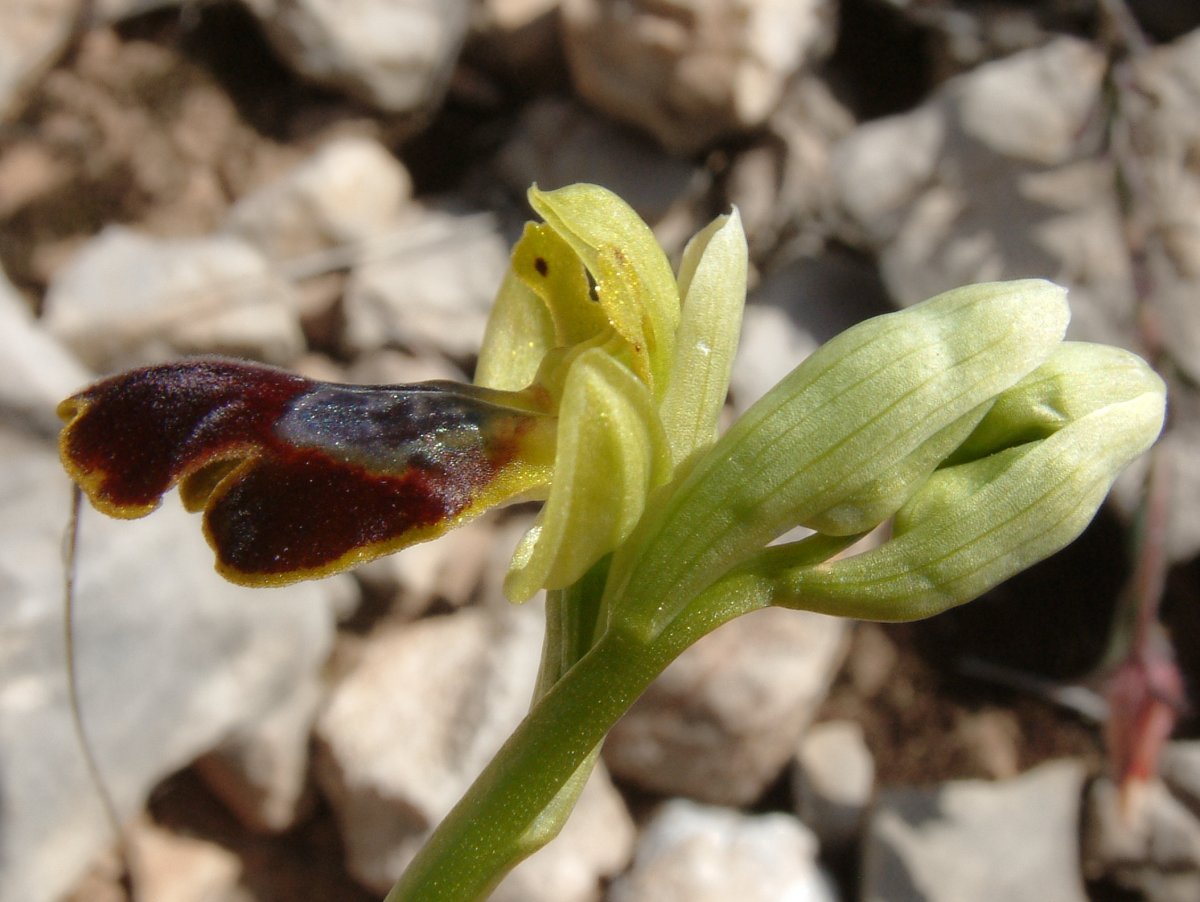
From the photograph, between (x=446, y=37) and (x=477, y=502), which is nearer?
(x=477, y=502)

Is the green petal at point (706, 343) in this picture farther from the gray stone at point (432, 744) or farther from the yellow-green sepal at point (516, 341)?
the gray stone at point (432, 744)

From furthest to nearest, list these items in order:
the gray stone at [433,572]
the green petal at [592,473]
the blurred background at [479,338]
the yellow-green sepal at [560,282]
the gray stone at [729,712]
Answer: the gray stone at [433,572]
the gray stone at [729,712]
the blurred background at [479,338]
the yellow-green sepal at [560,282]
the green petal at [592,473]

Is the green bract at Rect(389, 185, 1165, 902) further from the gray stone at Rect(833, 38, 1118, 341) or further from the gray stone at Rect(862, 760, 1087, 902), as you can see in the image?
the gray stone at Rect(833, 38, 1118, 341)

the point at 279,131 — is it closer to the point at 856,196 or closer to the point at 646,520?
the point at 856,196

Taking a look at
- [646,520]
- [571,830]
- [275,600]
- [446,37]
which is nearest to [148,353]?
[275,600]

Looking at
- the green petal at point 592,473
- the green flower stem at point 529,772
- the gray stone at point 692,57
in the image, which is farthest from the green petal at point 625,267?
the gray stone at point 692,57
